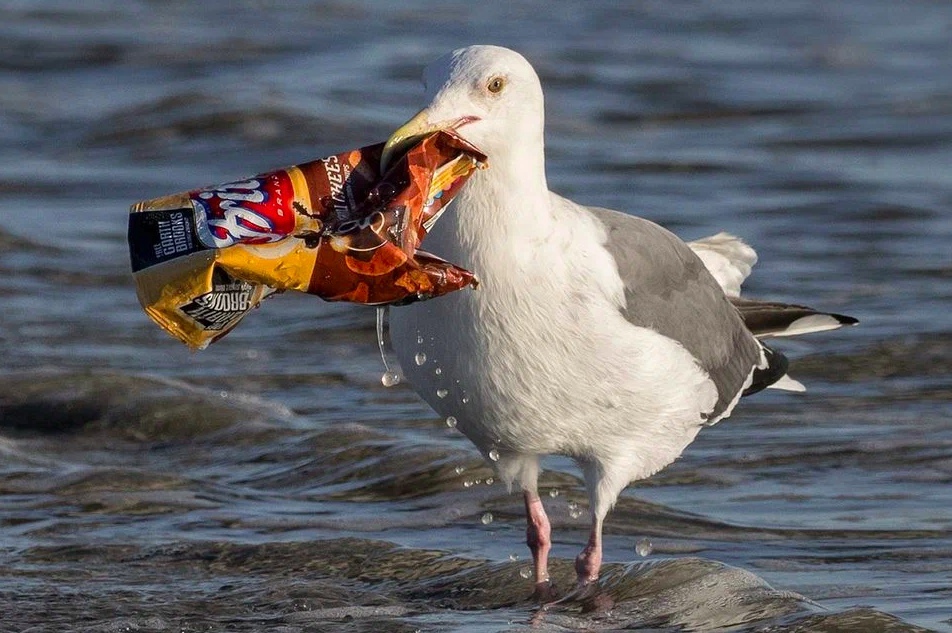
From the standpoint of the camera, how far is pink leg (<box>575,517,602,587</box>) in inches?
215

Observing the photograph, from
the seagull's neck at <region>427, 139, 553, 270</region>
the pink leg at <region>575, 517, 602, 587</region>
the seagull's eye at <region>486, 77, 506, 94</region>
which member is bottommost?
the pink leg at <region>575, 517, 602, 587</region>

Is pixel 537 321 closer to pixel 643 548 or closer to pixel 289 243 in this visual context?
pixel 289 243

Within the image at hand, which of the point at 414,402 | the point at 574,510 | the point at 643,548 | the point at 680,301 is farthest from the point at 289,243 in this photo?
the point at 414,402

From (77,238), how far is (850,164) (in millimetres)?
5445

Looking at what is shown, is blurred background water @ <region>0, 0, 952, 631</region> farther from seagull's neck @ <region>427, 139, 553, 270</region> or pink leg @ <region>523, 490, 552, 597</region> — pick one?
seagull's neck @ <region>427, 139, 553, 270</region>

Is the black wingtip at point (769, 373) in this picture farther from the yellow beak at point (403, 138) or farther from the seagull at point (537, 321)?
the yellow beak at point (403, 138)

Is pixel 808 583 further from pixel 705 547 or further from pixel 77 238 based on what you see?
pixel 77 238

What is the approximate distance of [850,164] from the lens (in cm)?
1262

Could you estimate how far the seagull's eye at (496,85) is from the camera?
4.69 meters

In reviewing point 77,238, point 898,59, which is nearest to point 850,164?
point 898,59

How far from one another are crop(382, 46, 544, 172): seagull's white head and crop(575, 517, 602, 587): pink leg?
4.23ft

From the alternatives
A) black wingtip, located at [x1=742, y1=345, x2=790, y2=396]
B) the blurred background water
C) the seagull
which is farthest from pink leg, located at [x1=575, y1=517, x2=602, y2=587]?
black wingtip, located at [x1=742, y1=345, x2=790, y2=396]

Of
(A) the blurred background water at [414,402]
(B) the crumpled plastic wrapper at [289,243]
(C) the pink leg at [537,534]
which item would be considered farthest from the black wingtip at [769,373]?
(B) the crumpled plastic wrapper at [289,243]

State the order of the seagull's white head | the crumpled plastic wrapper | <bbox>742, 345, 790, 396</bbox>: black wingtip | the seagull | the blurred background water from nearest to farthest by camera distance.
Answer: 1. the crumpled plastic wrapper
2. the seagull's white head
3. the seagull
4. the blurred background water
5. <bbox>742, 345, 790, 396</bbox>: black wingtip
